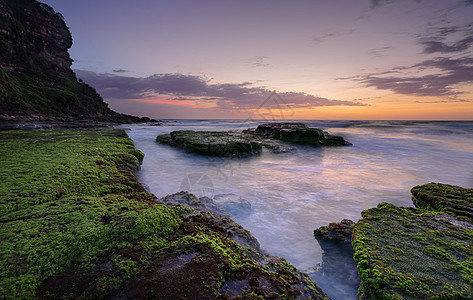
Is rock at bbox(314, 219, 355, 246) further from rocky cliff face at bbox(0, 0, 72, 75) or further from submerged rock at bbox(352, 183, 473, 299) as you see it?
rocky cliff face at bbox(0, 0, 72, 75)

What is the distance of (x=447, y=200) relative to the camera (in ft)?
12.4

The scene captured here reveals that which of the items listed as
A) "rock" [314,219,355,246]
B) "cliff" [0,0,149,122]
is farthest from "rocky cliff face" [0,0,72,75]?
"rock" [314,219,355,246]

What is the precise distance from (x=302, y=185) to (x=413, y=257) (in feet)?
16.2

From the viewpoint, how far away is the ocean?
3835 mm

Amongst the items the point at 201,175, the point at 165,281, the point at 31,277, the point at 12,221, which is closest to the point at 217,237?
the point at 165,281

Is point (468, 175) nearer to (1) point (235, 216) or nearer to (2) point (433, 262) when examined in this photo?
(2) point (433, 262)

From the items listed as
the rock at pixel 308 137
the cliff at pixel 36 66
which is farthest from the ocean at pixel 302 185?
the cliff at pixel 36 66

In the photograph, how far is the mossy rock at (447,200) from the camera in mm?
3455

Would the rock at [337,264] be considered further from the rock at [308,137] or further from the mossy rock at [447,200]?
the rock at [308,137]

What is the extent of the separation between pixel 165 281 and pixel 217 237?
88 cm

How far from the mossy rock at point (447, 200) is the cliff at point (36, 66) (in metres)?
28.1

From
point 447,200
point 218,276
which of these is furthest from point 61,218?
point 447,200

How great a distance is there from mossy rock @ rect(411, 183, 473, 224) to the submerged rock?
15mm

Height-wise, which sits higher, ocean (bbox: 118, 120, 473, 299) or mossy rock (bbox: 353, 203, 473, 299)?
mossy rock (bbox: 353, 203, 473, 299)
